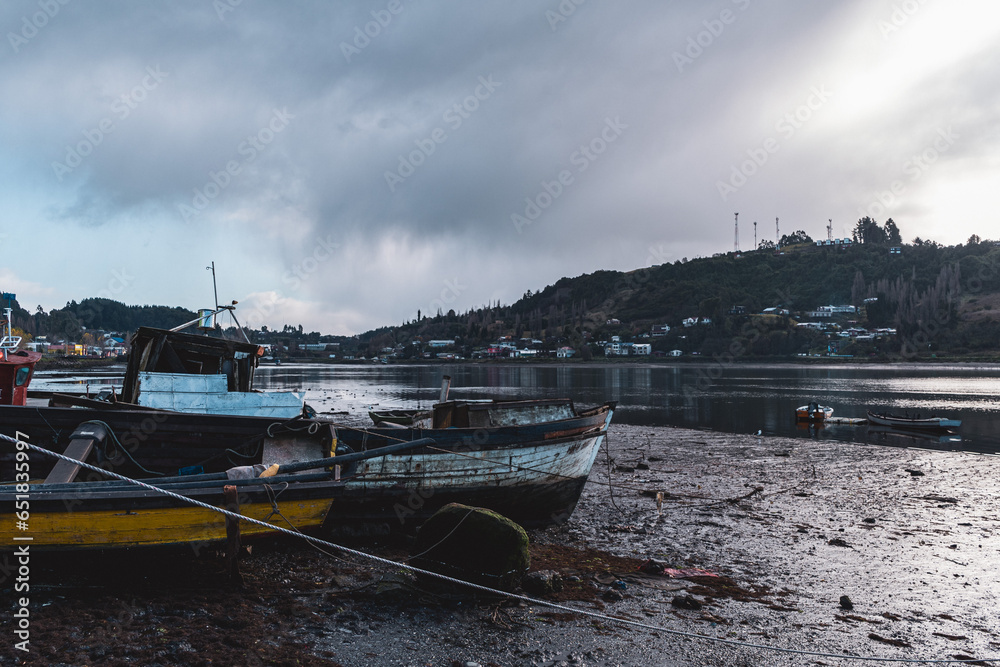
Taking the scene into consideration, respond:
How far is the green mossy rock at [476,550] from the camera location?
7910mm

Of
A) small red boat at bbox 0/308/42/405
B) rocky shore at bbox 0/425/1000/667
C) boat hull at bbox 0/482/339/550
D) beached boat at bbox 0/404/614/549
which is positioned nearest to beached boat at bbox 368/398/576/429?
beached boat at bbox 0/404/614/549

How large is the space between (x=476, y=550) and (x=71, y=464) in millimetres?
6917

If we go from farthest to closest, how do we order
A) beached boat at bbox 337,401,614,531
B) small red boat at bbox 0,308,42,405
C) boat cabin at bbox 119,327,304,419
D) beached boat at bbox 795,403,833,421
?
beached boat at bbox 795,403,833,421 < boat cabin at bbox 119,327,304,419 < small red boat at bbox 0,308,42,405 < beached boat at bbox 337,401,614,531

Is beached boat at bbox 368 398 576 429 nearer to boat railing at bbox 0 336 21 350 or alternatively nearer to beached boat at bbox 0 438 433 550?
beached boat at bbox 0 438 433 550

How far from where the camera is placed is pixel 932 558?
10680 millimetres

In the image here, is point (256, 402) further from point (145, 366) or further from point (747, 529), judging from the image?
point (747, 529)

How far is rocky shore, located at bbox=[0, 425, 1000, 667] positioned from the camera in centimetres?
641

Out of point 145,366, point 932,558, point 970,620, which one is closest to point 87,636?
point 145,366

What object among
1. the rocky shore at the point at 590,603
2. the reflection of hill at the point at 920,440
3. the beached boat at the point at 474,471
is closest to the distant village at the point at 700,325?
the reflection of hill at the point at 920,440

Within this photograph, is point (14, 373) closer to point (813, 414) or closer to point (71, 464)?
point (71, 464)

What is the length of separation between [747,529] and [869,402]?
45.2 m

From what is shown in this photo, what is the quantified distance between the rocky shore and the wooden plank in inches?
54.6

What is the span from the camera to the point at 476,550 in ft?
26.2

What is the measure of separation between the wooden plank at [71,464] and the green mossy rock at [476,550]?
570 centimetres
